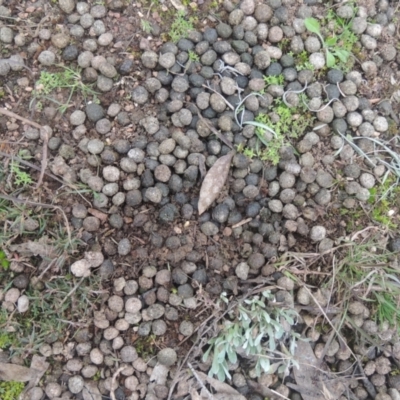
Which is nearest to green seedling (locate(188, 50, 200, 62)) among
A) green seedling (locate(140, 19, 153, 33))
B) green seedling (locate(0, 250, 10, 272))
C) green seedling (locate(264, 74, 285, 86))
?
green seedling (locate(140, 19, 153, 33))

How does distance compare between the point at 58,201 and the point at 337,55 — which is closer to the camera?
the point at 58,201

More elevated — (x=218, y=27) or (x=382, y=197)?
(x=218, y=27)

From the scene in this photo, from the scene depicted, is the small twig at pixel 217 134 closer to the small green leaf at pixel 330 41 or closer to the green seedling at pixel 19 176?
the small green leaf at pixel 330 41

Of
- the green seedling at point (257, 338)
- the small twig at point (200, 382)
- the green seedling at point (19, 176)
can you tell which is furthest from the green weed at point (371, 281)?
the green seedling at point (19, 176)

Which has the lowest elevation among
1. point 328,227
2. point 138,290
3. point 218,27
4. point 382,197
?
point 138,290

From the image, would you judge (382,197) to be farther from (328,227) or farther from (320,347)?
(320,347)

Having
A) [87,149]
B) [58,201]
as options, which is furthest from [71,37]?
[58,201]

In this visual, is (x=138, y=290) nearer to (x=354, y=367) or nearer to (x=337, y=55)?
(x=354, y=367)
